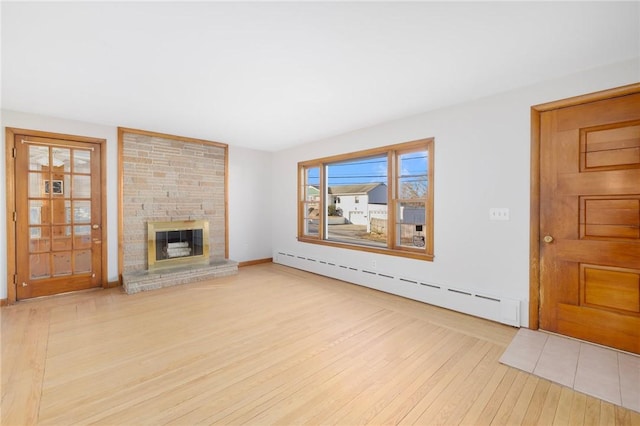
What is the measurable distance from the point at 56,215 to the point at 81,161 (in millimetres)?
856

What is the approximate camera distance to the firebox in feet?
15.4

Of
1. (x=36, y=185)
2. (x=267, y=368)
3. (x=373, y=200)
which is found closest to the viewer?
(x=267, y=368)

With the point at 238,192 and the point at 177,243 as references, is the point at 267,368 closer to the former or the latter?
the point at 177,243

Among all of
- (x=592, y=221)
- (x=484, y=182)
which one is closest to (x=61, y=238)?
(x=484, y=182)

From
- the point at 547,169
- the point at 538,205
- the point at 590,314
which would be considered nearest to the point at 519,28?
the point at 547,169

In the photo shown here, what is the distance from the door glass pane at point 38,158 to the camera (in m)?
3.85

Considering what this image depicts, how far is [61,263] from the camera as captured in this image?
407 cm

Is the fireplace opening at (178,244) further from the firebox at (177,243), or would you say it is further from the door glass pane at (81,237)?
the door glass pane at (81,237)

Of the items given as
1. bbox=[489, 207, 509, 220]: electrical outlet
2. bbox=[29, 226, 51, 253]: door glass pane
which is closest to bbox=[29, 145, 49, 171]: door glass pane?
bbox=[29, 226, 51, 253]: door glass pane

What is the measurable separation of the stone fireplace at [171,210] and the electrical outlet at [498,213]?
4.20 m

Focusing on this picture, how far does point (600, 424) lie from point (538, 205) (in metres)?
1.87

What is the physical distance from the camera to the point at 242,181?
5.89 metres

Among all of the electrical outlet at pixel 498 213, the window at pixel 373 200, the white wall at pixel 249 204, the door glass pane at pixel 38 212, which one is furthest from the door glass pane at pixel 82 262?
the electrical outlet at pixel 498 213

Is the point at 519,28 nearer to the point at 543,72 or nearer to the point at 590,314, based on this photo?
the point at 543,72
